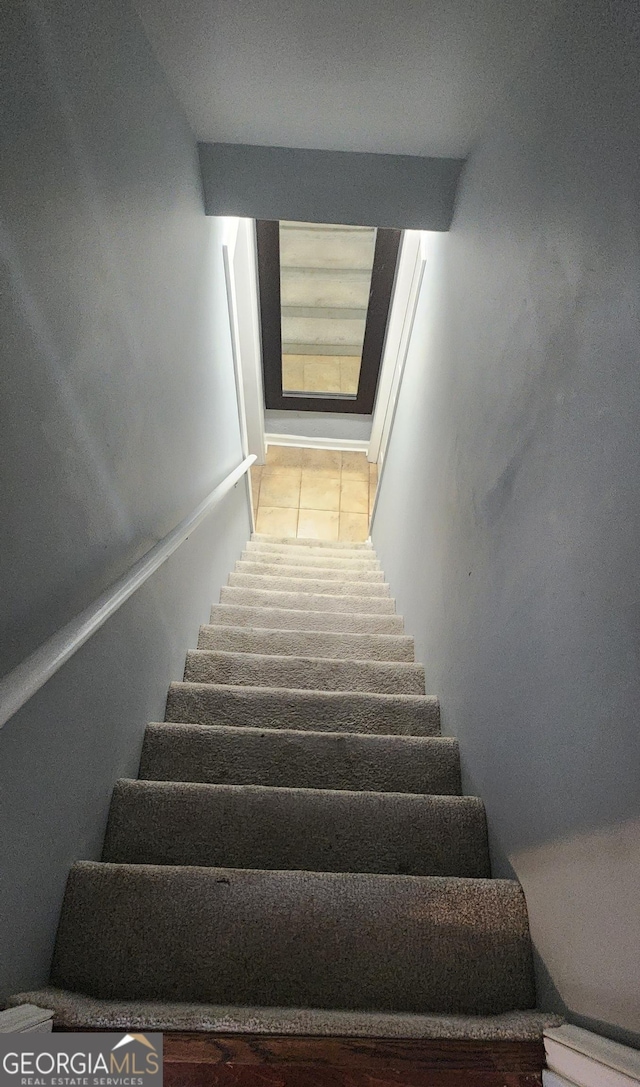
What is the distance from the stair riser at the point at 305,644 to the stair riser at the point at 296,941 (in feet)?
4.40

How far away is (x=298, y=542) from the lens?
515 centimetres

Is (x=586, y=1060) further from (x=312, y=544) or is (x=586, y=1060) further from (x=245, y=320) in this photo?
(x=245, y=320)

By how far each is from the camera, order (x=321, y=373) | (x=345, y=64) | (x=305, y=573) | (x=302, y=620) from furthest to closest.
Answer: (x=321, y=373), (x=305, y=573), (x=302, y=620), (x=345, y=64)

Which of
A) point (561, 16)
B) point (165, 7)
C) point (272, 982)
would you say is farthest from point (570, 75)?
point (272, 982)

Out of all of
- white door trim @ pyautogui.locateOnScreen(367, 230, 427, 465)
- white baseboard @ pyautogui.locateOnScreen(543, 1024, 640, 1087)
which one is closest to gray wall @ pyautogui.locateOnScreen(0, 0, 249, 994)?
white baseboard @ pyautogui.locateOnScreen(543, 1024, 640, 1087)

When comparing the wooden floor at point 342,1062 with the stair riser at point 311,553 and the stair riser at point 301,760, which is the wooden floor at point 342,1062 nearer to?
the stair riser at point 301,760

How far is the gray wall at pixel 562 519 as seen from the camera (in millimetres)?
939

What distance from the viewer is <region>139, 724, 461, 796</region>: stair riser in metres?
1.75

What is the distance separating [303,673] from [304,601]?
970mm

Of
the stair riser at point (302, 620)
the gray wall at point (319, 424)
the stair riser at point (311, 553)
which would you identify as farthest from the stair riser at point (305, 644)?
the gray wall at point (319, 424)

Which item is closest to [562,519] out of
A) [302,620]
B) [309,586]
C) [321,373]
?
[302,620]

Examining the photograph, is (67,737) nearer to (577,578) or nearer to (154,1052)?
(154,1052)

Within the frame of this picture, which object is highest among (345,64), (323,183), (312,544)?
(323,183)

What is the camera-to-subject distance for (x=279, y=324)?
15.9ft
